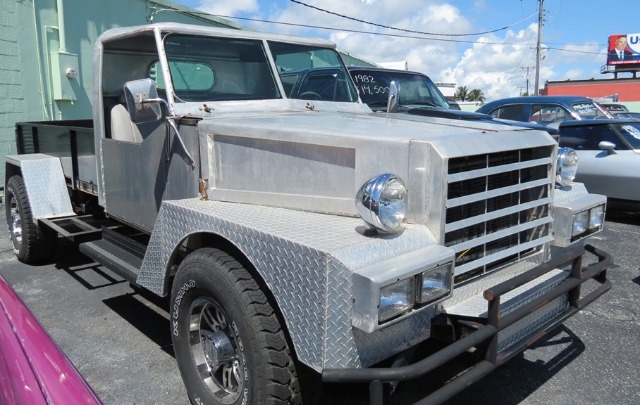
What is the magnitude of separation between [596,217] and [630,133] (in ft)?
19.6

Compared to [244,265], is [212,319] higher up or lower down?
lower down

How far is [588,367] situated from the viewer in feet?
12.0

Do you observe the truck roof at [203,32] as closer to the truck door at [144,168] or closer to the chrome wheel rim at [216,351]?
the truck door at [144,168]

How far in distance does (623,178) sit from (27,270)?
812cm

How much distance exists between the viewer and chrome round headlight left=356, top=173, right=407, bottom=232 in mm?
2258

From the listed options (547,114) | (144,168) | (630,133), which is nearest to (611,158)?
(630,133)

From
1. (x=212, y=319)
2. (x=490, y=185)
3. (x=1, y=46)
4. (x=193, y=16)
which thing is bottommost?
(x=212, y=319)

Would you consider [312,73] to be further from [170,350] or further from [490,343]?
[490,343]

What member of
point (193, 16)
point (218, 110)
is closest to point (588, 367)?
point (218, 110)

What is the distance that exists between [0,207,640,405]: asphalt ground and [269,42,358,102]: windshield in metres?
2.18

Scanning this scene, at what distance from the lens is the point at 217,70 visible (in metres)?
3.82

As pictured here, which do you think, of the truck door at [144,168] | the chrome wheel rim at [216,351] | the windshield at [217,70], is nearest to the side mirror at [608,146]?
the windshield at [217,70]

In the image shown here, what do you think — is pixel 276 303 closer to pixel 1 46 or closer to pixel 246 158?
pixel 246 158

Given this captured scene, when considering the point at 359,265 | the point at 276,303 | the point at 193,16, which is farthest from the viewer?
the point at 193,16
